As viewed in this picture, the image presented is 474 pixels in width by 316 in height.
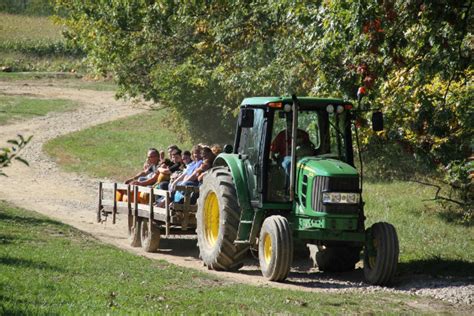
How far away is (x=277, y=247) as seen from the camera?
13.1 metres

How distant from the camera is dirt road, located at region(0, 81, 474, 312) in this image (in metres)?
13.1

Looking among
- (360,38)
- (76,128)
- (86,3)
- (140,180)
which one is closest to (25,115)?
(76,128)

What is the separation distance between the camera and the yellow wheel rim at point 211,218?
1523cm

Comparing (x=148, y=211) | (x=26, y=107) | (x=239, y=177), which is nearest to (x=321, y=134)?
(x=239, y=177)

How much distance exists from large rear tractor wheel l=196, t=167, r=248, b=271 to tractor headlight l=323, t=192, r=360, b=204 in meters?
1.67

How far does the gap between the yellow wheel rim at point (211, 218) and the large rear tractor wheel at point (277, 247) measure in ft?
5.42

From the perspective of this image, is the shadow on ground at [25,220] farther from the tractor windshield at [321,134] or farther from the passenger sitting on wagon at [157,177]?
the tractor windshield at [321,134]

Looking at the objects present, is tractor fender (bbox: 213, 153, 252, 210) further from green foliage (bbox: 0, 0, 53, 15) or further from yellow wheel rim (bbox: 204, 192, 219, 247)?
green foliage (bbox: 0, 0, 53, 15)

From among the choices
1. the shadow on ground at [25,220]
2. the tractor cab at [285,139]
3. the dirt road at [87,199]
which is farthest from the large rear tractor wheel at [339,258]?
the shadow on ground at [25,220]

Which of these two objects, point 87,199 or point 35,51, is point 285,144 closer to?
point 87,199

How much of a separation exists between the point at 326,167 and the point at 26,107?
37256 mm

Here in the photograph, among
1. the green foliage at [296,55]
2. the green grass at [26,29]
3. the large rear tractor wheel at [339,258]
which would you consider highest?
the green grass at [26,29]

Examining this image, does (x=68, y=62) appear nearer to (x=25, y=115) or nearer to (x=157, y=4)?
(x=25, y=115)

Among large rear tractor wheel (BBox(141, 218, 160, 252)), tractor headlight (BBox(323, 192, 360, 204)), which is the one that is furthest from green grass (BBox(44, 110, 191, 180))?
tractor headlight (BBox(323, 192, 360, 204))
